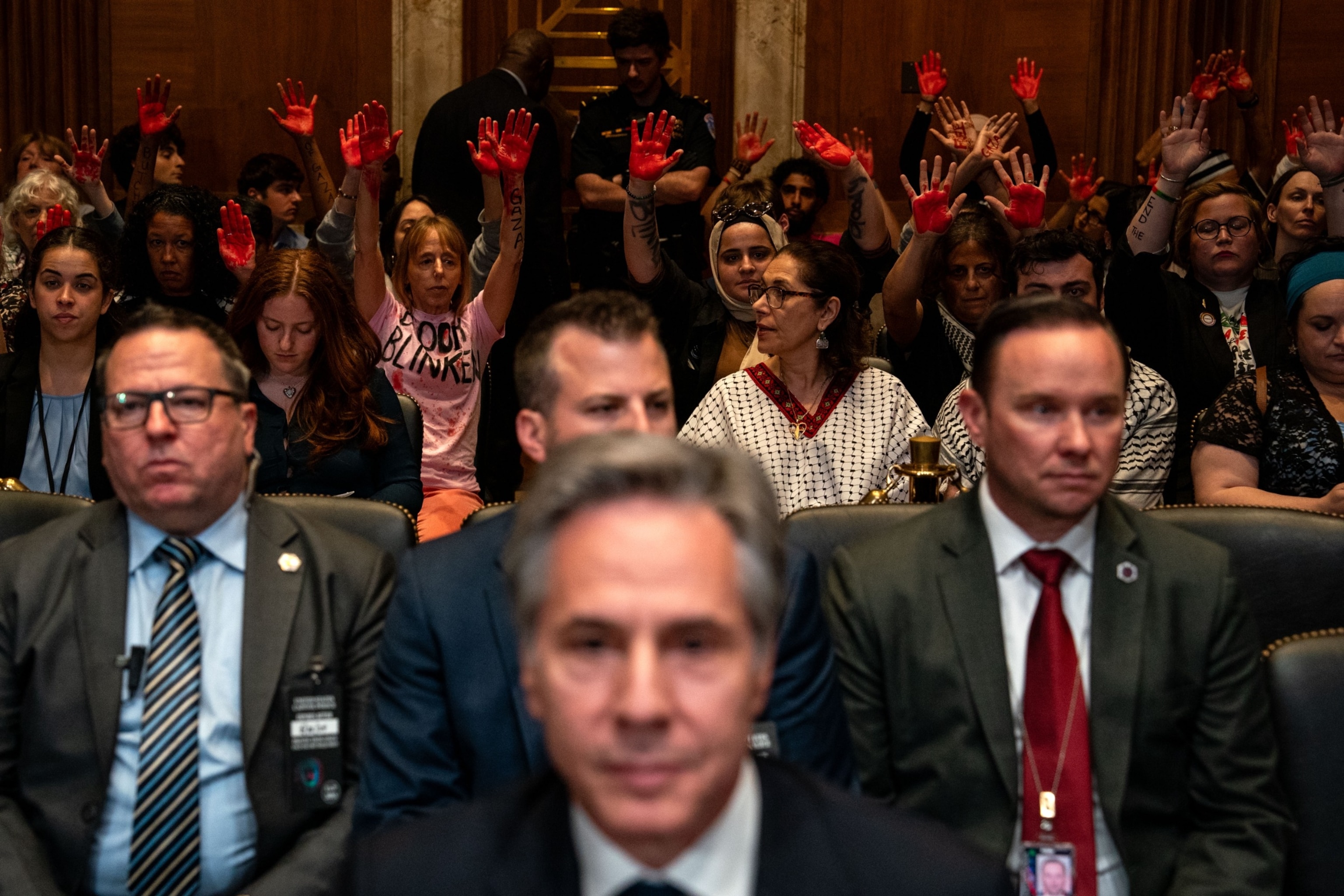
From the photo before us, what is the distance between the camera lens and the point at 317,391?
11.9 ft

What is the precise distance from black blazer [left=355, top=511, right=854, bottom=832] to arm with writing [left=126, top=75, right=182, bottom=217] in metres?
4.39

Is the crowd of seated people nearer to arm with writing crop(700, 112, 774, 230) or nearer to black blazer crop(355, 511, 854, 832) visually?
black blazer crop(355, 511, 854, 832)

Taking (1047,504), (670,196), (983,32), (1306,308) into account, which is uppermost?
(983,32)

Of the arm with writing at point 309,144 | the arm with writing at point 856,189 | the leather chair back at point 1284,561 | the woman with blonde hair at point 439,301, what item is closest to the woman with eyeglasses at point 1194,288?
the arm with writing at point 856,189

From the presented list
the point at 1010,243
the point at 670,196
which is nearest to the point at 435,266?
the point at 670,196

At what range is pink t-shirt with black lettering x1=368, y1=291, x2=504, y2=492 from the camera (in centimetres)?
443

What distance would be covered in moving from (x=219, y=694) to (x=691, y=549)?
116 cm

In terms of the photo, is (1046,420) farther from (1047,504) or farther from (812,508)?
(812,508)

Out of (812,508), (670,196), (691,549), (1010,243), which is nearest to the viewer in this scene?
(691,549)

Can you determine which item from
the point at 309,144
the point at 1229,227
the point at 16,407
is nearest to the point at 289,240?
the point at 309,144

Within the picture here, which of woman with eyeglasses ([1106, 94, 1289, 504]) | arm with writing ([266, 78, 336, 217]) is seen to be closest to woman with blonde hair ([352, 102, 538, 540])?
arm with writing ([266, 78, 336, 217])

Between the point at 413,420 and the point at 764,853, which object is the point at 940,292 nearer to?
the point at 413,420

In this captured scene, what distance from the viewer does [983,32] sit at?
680 cm

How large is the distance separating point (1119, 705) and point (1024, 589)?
223 mm
